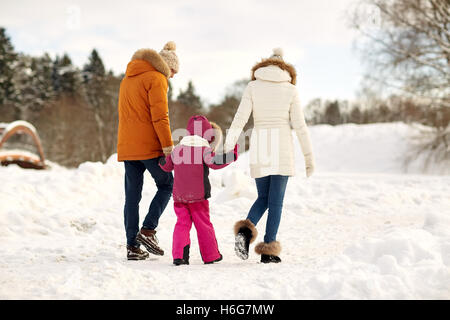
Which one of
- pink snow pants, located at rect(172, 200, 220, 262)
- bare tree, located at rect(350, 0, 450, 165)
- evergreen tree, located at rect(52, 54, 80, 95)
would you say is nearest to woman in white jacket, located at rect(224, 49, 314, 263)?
pink snow pants, located at rect(172, 200, 220, 262)

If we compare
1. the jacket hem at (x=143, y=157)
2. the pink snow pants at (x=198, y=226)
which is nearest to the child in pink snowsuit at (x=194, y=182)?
the pink snow pants at (x=198, y=226)

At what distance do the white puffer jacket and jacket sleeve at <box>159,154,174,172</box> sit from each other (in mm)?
554

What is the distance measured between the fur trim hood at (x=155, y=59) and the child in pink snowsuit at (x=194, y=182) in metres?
0.59

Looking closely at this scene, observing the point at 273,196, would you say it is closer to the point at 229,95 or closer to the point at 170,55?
the point at 170,55

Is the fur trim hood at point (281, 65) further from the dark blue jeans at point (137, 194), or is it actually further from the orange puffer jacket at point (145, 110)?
the dark blue jeans at point (137, 194)

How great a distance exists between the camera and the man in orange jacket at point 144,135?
4.16m

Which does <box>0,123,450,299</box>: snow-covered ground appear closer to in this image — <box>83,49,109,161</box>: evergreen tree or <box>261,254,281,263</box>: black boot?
<box>261,254,281,263</box>: black boot

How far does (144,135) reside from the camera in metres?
4.22

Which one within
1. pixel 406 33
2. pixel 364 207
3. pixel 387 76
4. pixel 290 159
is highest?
pixel 406 33

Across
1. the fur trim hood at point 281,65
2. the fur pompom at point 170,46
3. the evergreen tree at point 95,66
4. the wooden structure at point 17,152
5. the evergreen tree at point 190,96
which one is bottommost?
the wooden structure at point 17,152

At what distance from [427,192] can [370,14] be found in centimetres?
835
